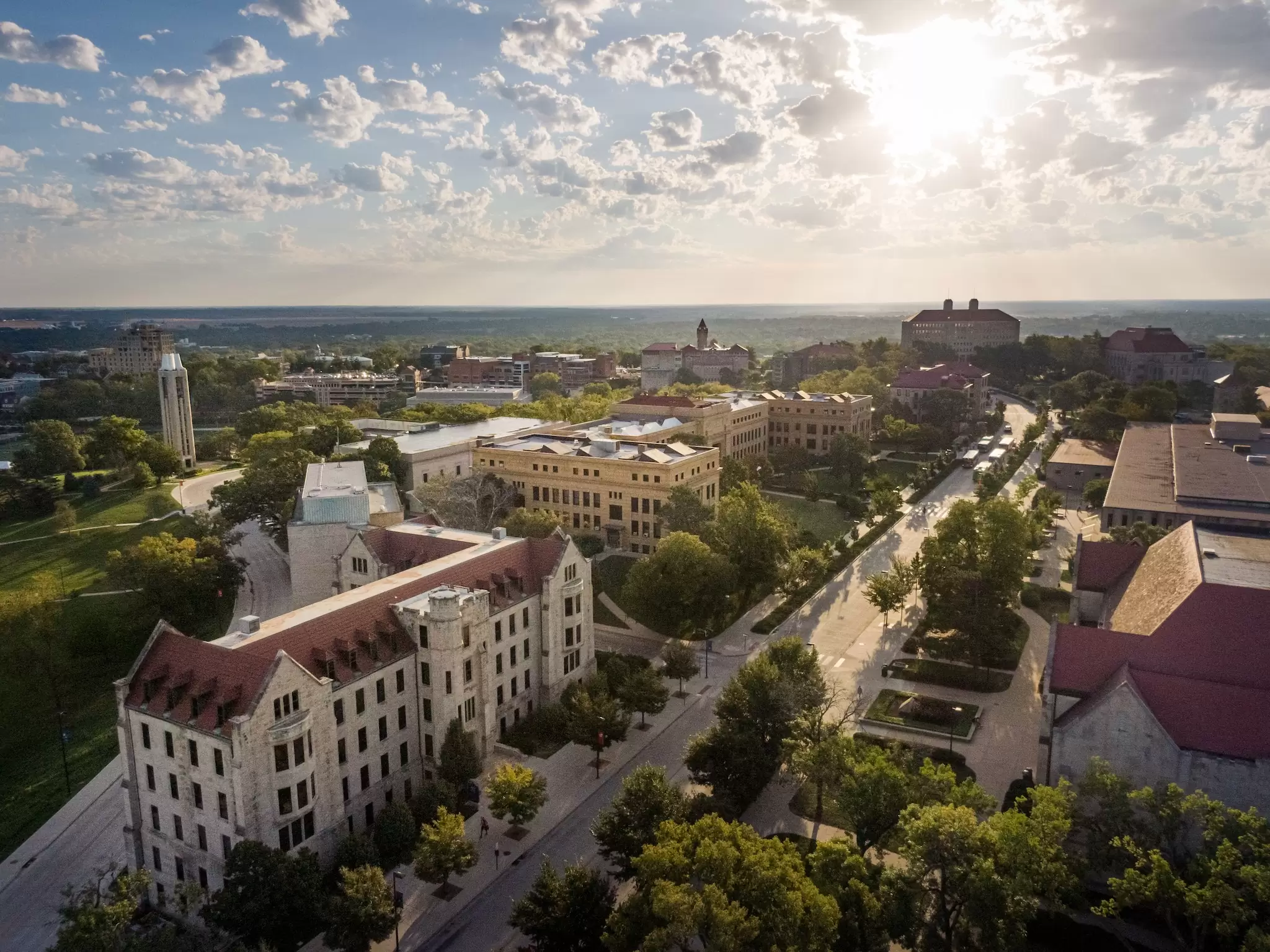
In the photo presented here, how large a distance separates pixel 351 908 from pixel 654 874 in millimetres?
13276

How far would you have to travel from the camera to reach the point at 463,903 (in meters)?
40.6

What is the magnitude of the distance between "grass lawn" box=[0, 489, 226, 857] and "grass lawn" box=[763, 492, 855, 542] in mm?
65079

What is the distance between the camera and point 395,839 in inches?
1650

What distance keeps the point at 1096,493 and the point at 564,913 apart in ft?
301

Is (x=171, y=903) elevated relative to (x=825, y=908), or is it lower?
lower

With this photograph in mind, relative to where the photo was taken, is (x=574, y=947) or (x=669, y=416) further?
(x=669, y=416)

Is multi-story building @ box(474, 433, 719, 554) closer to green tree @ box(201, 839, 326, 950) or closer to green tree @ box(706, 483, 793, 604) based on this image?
green tree @ box(706, 483, 793, 604)

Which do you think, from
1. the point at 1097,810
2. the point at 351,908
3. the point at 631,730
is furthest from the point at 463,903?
the point at 1097,810

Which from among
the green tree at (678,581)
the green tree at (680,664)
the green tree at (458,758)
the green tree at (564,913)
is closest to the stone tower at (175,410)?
the green tree at (678,581)

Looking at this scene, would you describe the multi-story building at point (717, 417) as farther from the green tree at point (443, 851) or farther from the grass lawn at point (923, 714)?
the green tree at point (443, 851)

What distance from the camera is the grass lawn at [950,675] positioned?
6119 cm

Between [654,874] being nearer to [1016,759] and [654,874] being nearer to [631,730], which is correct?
[631,730]

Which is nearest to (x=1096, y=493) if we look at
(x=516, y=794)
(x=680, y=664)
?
(x=680, y=664)

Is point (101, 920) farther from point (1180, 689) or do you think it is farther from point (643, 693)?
point (1180, 689)
